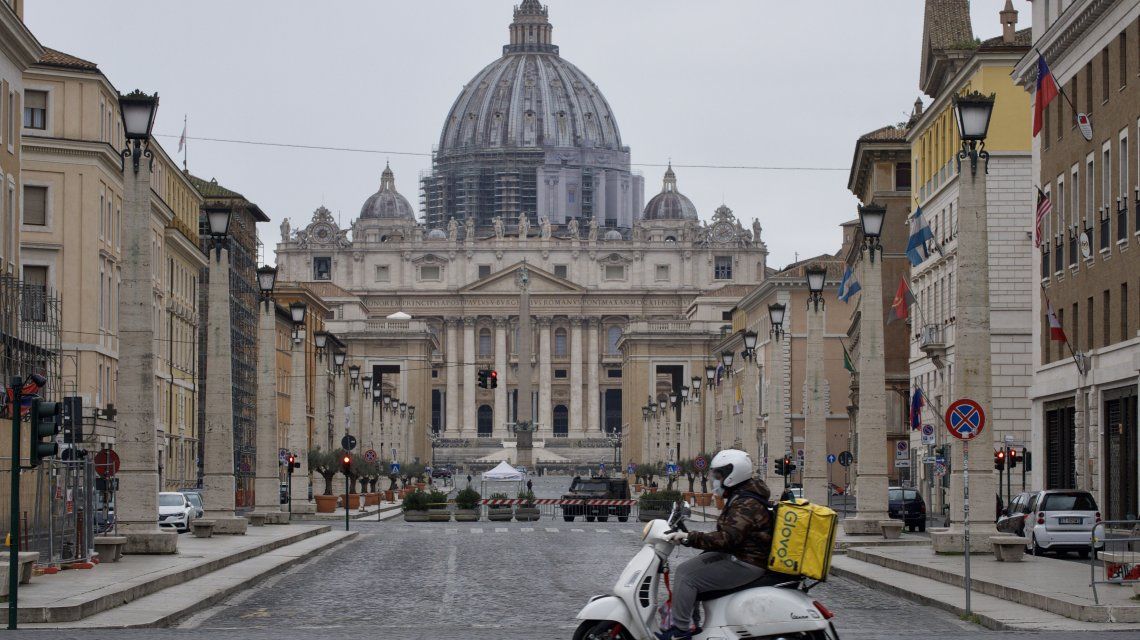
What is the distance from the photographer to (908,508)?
1960 inches

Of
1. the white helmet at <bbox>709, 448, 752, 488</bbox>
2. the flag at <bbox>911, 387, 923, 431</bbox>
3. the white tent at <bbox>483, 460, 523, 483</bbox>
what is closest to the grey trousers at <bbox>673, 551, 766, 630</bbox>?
the white helmet at <bbox>709, 448, 752, 488</bbox>

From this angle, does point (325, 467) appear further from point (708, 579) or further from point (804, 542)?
point (804, 542)

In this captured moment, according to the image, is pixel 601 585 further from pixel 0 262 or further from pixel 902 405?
pixel 902 405

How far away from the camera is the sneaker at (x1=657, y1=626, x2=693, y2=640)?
13.4m

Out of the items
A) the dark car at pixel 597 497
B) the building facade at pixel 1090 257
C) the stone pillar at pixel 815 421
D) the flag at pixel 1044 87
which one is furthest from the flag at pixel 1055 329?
the dark car at pixel 597 497


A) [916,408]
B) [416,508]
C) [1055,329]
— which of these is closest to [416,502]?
[416,508]

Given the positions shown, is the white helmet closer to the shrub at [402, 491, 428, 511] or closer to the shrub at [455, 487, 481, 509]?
the shrub at [402, 491, 428, 511]

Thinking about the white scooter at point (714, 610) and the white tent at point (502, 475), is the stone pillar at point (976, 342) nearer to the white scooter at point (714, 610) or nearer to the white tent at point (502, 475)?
the white scooter at point (714, 610)

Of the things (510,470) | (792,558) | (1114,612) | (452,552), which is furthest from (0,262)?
(510,470)

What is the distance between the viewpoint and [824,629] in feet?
43.1

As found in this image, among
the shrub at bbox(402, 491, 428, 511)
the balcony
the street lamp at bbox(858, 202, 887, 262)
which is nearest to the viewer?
the street lamp at bbox(858, 202, 887, 262)

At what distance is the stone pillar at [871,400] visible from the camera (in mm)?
37500

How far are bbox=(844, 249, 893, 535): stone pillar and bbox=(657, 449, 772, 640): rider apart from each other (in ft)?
78.8

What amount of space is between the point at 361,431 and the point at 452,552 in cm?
4958
